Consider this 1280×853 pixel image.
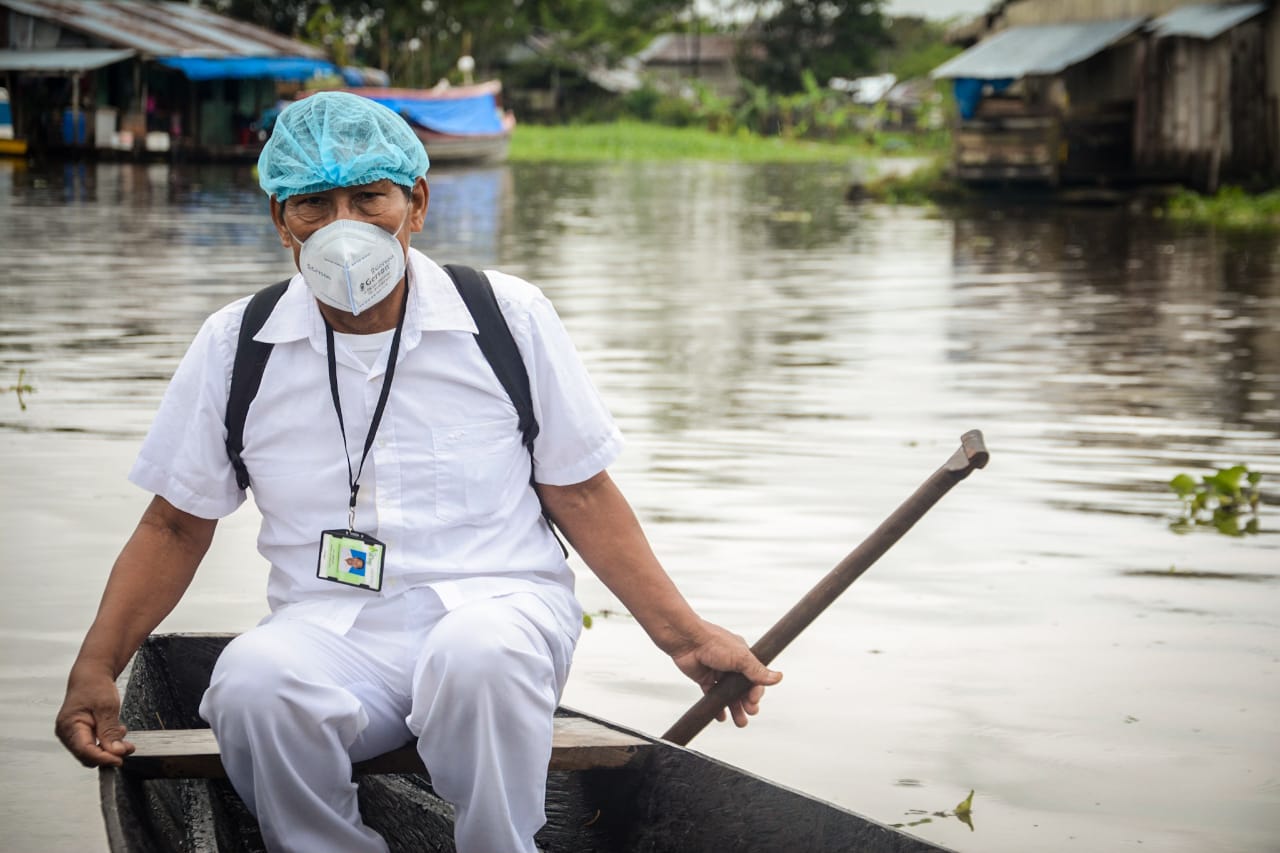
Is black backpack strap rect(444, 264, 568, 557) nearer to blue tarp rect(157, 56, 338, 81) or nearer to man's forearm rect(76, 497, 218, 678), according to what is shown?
man's forearm rect(76, 497, 218, 678)

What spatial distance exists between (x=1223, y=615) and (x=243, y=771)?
3.22 m

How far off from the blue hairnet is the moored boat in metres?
36.4

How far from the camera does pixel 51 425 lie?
7832 mm

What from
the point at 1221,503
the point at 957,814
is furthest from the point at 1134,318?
the point at 957,814

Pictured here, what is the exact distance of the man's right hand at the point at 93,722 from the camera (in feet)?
9.38

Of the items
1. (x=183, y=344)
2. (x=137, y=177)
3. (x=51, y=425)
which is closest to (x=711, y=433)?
(x=51, y=425)

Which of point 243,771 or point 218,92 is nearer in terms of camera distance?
point 243,771

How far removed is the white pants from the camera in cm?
277

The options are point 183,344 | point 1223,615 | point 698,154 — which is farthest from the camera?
point 698,154

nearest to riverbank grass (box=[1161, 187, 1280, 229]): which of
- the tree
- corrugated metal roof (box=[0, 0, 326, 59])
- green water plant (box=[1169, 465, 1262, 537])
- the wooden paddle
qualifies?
green water plant (box=[1169, 465, 1262, 537])

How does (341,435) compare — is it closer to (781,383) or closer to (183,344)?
(781,383)

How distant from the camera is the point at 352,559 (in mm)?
2951

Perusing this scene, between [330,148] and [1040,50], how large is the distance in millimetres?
22288

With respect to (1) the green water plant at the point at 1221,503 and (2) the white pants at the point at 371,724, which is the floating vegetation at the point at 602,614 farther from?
(2) the white pants at the point at 371,724
